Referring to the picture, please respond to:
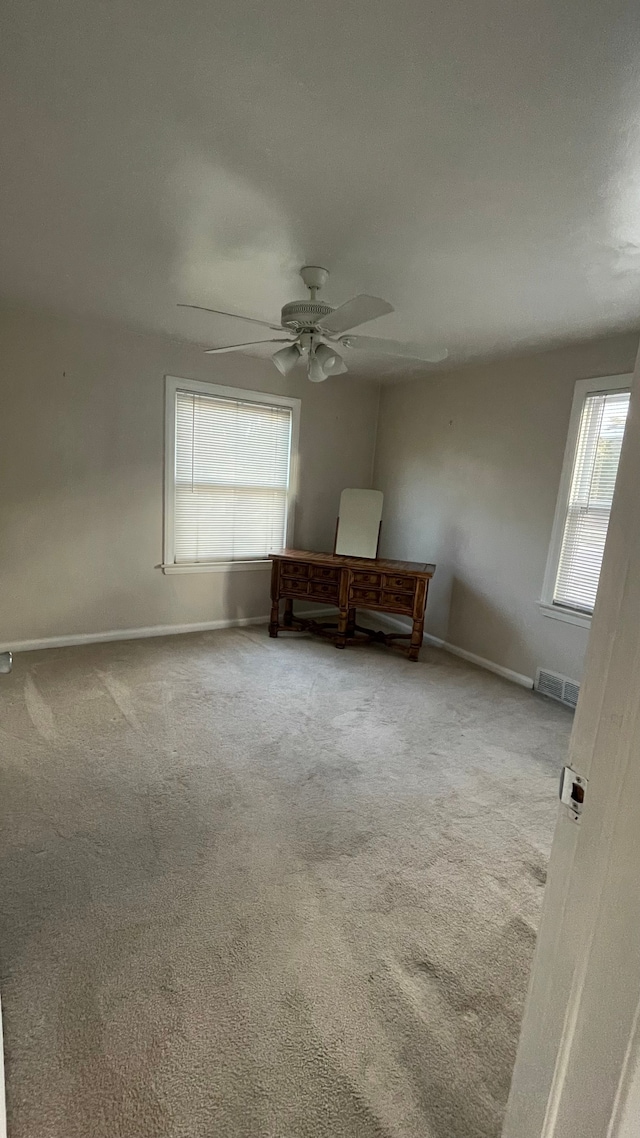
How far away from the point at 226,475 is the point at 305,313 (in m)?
2.18

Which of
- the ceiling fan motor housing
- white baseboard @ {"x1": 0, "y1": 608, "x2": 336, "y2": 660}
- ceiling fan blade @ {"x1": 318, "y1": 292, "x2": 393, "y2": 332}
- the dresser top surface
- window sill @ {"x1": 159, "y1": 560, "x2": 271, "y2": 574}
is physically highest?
the ceiling fan motor housing

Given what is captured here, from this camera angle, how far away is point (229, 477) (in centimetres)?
428

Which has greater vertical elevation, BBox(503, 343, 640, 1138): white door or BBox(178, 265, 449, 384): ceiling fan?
BBox(178, 265, 449, 384): ceiling fan

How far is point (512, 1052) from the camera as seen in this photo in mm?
1292

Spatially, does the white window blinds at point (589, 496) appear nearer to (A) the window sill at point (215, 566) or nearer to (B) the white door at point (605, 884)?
(A) the window sill at point (215, 566)

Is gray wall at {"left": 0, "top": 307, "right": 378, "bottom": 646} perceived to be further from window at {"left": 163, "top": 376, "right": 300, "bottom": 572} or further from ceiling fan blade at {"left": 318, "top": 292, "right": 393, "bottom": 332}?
ceiling fan blade at {"left": 318, "top": 292, "right": 393, "bottom": 332}

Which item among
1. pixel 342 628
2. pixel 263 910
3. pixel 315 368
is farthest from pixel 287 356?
pixel 263 910

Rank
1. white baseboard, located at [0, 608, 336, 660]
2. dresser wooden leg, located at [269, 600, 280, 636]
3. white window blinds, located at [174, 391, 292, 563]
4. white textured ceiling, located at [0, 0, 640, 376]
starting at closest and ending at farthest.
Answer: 1. white textured ceiling, located at [0, 0, 640, 376]
2. white baseboard, located at [0, 608, 336, 660]
3. white window blinds, located at [174, 391, 292, 563]
4. dresser wooden leg, located at [269, 600, 280, 636]

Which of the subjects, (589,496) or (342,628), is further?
(342,628)

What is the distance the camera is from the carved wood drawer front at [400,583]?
3938mm

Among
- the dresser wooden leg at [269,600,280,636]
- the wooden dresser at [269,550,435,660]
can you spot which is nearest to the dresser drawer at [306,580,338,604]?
the wooden dresser at [269,550,435,660]

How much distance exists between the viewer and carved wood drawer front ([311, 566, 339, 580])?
4.16 metres

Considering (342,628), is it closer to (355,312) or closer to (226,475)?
(226,475)

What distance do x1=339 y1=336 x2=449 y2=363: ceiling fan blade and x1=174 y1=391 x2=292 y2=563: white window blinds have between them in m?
1.92
